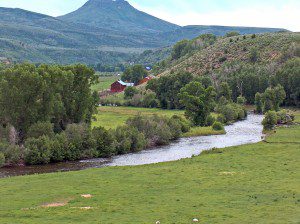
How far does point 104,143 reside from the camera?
77.9m

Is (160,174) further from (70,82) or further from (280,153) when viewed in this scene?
(70,82)

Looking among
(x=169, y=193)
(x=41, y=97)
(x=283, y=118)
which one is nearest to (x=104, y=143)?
(x=41, y=97)

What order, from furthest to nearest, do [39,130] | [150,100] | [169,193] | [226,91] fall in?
[150,100]
[226,91]
[39,130]
[169,193]

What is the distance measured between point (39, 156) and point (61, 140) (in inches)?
205

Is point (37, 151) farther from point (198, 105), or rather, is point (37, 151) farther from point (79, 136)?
point (198, 105)

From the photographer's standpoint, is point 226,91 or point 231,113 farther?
point 226,91

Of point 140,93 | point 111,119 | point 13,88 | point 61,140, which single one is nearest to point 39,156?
point 61,140

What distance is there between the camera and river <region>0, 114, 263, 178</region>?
66250mm

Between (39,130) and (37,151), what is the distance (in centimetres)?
659

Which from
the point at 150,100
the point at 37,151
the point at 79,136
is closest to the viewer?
the point at 37,151

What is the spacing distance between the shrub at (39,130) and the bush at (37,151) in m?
3.72

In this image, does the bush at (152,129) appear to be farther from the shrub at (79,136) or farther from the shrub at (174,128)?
the shrub at (79,136)

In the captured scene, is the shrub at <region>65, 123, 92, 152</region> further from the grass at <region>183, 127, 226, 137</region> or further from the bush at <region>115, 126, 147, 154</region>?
the grass at <region>183, 127, 226, 137</region>

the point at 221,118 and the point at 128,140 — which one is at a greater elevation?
the point at 128,140
